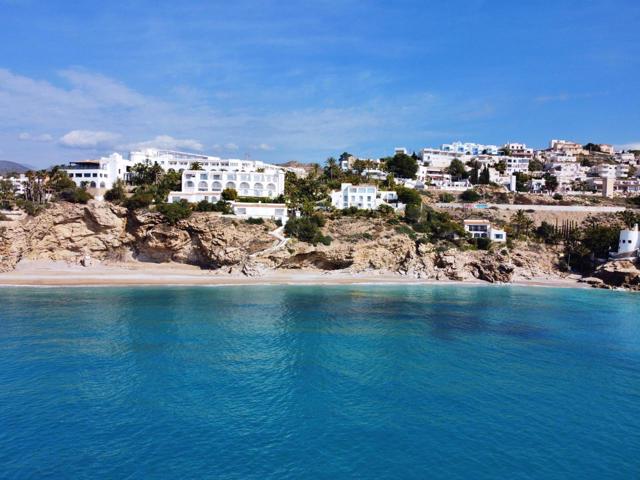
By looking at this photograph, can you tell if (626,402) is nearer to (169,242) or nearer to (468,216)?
(169,242)

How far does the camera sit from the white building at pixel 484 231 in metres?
65.2

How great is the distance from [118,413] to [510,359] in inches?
815

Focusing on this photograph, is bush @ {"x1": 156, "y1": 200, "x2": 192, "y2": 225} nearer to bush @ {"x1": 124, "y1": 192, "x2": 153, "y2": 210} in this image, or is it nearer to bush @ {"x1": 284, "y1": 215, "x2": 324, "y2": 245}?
bush @ {"x1": 124, "y1": 192, "x2": 153, "y2": 210}

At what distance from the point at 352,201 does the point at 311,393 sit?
4948 cm

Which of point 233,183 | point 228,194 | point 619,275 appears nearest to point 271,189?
point 233,183

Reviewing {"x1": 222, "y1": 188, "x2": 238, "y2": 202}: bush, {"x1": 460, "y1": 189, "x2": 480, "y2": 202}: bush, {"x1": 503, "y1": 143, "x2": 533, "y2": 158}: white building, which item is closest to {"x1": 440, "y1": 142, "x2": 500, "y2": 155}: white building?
{"x1": 503, "y1": 143, "x2": 533, "y2": 158}: white building

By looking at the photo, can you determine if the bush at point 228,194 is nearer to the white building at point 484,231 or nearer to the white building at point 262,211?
the white building at point 262,211

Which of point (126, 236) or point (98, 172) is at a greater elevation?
point (98, 172)

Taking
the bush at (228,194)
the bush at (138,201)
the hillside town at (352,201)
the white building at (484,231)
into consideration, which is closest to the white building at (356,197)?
the hillside town at (352,201)

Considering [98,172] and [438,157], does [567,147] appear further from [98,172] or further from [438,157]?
[98,172]

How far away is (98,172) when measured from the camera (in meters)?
68.0

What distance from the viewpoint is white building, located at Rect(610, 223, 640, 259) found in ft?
198

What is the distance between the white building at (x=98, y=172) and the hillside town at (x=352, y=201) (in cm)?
14

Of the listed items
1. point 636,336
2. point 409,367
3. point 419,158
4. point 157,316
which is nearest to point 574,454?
point 409,367
